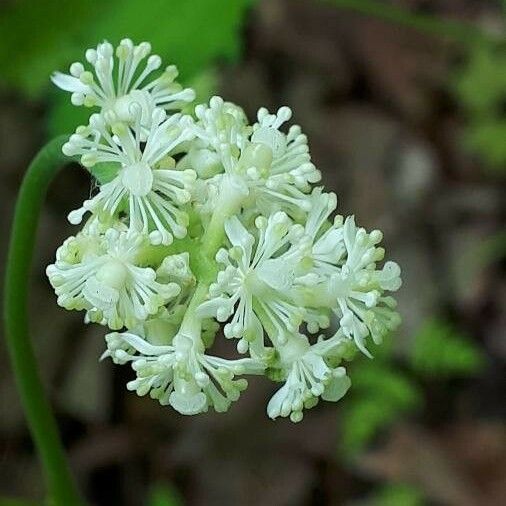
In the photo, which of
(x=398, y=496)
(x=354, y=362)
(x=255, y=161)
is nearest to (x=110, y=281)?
(x=255, y=161)

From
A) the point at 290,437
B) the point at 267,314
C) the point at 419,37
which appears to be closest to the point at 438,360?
the point at 290,437

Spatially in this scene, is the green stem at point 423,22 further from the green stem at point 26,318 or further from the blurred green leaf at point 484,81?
the green stem at point 26,318

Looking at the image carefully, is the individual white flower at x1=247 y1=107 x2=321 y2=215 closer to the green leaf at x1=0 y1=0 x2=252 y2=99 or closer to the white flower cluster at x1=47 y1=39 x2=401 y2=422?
the white flower cluster at x1=47 y1=39 x2=401 y2=422

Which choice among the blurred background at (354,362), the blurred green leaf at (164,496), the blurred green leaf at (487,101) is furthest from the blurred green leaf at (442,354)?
the blurred green leaf at (164,496)

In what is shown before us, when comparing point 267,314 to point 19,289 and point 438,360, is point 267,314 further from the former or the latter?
point 438,360

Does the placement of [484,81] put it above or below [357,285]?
below

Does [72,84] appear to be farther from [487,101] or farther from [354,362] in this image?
[487,101]

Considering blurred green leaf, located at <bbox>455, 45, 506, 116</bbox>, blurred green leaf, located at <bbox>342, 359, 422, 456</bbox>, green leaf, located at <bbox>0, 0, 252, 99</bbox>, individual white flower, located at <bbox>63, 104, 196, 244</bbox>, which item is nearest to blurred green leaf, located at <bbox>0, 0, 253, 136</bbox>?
green leaf, located at <bbox>0, 0, 252, 99</bbox>
